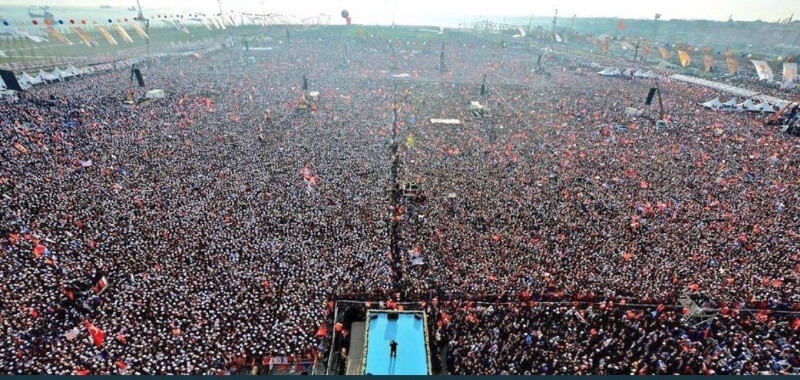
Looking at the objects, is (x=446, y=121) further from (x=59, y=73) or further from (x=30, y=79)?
(x=59, y=73)

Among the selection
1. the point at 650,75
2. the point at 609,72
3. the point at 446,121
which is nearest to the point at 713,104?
the point at 650,75

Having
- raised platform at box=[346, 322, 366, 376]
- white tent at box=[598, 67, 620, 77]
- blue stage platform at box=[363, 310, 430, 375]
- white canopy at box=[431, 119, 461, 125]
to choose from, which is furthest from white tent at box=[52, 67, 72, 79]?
white tent at box=[598, 67, 620, 77]

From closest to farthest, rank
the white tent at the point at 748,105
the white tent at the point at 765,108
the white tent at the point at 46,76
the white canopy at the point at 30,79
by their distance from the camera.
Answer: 1. the white canopy at the point at 30,79
2. the white tent at the point at 765,108
3. the white tent at the point at 748,105
4. the white tent at the point at 46,76

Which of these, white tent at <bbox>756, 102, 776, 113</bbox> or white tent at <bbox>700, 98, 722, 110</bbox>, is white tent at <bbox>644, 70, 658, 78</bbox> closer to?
white tent at <bbox>700, 98, 722, 110</bbox>

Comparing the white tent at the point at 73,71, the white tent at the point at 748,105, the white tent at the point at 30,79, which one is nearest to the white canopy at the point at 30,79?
the white tent at the point at 30,79

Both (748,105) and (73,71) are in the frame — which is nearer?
(748,105)

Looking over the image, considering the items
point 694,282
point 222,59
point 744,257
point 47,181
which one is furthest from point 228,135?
point 222,59

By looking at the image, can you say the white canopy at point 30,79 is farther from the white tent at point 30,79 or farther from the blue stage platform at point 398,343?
the blue stage platform at point 398,343

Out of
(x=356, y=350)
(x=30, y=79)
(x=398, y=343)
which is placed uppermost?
(x=30, y=79)
